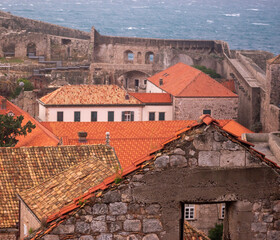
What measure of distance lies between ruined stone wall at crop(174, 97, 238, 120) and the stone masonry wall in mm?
50042

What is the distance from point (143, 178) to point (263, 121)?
1978 inches

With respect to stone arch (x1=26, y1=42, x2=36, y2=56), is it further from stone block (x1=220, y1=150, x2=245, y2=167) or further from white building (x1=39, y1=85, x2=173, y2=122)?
stone block (x1=220, y1=150, x2=245, y2=167)

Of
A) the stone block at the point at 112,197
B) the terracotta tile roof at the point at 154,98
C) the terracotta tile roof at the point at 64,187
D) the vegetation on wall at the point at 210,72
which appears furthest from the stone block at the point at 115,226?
the vegetation on wall at the point at 210,72

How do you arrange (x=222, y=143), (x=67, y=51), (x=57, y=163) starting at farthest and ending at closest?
(x=67, y=51) < (x=57, y=163) < (x=222, y=143)

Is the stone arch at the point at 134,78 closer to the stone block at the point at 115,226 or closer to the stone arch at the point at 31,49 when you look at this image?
the stone arch at the point at 31,49

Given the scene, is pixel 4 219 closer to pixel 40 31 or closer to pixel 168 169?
pixel 168 169

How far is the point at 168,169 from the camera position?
8852 mm

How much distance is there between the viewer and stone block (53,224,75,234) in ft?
29.0

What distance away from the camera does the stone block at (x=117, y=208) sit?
349 inches

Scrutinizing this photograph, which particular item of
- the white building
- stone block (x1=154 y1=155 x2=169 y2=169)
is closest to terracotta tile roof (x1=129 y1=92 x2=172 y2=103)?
the white building

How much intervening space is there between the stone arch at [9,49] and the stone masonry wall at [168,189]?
6850cm

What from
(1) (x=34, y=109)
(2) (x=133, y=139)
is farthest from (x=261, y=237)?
(1) (x=34, y=109)

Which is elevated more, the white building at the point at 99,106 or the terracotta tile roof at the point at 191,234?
the terracotta tile roof at the point at 191,234

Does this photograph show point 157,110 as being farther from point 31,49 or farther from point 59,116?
point 31,49
